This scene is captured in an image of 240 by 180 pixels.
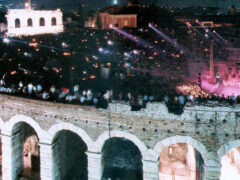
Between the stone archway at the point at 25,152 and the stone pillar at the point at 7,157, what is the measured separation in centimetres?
23

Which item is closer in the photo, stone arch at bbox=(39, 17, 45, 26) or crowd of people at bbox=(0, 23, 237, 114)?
crowd of people at bbox=(0, 23, 237, 114)

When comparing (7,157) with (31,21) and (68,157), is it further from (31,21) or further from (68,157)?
(31,21)

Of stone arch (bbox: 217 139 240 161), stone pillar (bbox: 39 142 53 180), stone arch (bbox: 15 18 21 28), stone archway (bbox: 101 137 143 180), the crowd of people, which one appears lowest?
stone archway (bbox: 101 137 143 180)

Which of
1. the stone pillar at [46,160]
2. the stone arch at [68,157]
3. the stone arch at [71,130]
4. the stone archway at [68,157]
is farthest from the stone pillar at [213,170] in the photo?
the stone pillar at [46,160]

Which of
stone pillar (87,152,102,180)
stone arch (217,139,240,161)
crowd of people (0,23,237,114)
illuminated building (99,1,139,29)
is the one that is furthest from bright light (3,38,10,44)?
stone arch (217,139,240,161)

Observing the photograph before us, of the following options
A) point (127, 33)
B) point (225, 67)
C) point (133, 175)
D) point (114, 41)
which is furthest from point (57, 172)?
point (127, 33)

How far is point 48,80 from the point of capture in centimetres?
2509

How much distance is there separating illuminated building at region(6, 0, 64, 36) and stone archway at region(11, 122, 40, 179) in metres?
23.9

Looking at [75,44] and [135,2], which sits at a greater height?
[135,2]

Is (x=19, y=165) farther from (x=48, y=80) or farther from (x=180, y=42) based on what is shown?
(x=180, y=42)

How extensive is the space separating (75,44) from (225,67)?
18917 millimetres

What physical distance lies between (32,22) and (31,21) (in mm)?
556

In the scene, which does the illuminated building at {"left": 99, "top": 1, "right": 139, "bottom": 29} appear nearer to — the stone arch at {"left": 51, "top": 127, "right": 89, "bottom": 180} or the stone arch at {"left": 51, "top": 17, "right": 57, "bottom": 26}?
the stone arch at {"left": 51, "top": 17, "right": 57, "bottom": 26}

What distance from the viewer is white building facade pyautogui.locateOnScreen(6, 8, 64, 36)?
44.9 m
